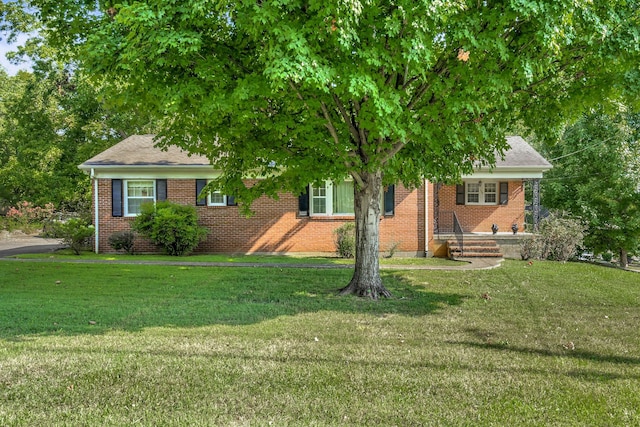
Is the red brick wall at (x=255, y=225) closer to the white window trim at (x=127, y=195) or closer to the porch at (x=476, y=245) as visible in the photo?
the white window trim at (x=127, y=195)

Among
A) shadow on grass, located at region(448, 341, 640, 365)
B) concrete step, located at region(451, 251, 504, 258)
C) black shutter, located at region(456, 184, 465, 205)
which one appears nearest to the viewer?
shadow on grass, located at region(448, 341, 640, 365)

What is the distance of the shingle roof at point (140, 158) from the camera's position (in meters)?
16.0

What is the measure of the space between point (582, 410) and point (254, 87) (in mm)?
5465

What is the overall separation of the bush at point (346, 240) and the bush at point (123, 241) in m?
7.11

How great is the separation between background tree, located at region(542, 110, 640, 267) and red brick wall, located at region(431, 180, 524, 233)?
2230mm

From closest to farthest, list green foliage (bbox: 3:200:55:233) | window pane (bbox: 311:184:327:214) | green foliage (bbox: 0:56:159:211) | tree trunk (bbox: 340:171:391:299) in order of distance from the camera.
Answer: tree trunk (bbox: 340:171:391:299) → window pane (bbox: 311:184:327:214) → green foliage (bbox: 3:200:55:233) → green foliage (bbox: 0:56:159:211)

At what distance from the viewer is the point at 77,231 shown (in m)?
15.7

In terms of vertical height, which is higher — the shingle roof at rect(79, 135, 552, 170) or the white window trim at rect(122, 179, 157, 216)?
the shingle roof at rect(79, 135, 552, 170)

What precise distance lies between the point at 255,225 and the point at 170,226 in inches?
120

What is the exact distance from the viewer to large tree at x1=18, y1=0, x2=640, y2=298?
6.22m

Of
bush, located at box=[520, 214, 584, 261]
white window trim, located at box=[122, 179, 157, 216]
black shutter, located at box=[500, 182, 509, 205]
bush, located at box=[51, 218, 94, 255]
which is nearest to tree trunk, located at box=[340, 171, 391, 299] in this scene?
bush, located at box=[520, 214, 584, 261]

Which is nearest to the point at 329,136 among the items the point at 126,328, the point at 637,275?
the point at 126,328

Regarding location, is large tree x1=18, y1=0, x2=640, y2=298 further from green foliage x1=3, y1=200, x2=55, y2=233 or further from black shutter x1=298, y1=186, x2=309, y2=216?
green foliage x1=3, y1=200, x2=55, y2=233

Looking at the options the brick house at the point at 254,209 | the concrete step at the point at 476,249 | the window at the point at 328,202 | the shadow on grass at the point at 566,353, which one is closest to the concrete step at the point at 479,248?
the concrete step at the point at 476,249
